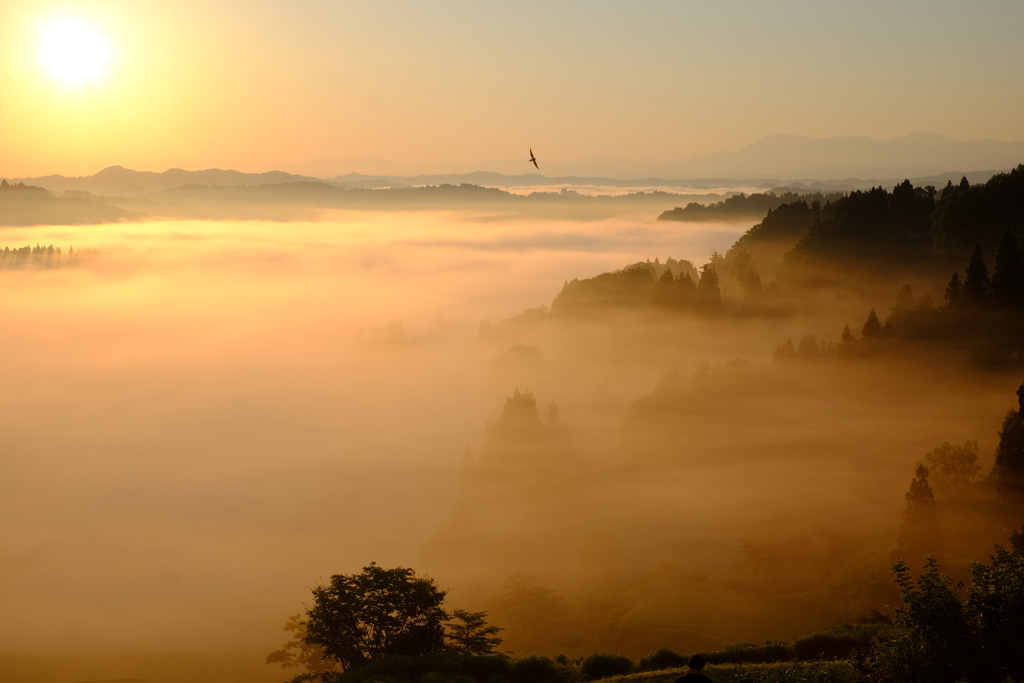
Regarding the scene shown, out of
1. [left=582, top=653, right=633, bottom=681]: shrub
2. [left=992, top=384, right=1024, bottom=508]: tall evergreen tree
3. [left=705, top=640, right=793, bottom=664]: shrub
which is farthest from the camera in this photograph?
[left=992, top=384, right=1024, bottom=508]: tall evergreen tree

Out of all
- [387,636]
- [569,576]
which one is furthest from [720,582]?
[387,636]

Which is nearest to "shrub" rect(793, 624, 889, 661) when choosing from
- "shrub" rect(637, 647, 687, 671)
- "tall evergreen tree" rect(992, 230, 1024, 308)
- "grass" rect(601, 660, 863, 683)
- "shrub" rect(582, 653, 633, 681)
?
"shrub" rect(637, 647, 687, 671)

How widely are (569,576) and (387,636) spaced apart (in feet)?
Result: 414

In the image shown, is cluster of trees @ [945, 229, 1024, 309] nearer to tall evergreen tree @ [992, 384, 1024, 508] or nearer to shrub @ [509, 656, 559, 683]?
tall evergreen tree @ [992, 384, 1024, 508]

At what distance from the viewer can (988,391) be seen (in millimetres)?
138875

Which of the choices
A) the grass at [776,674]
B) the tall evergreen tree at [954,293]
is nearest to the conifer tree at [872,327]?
the tall evergreen tree at [954,293]

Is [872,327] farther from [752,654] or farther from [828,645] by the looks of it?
[752,654]

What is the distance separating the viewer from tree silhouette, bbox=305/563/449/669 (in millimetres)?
65438

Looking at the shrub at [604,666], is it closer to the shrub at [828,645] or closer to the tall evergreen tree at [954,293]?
the shrub at [828,645]

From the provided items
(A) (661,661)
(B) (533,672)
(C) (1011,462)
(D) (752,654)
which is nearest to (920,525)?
(C) (1011,462)

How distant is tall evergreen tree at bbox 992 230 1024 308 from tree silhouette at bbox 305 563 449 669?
10931 centimetres

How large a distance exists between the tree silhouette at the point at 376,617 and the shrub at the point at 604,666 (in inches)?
620

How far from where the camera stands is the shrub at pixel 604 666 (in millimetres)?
55406

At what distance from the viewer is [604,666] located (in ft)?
183
